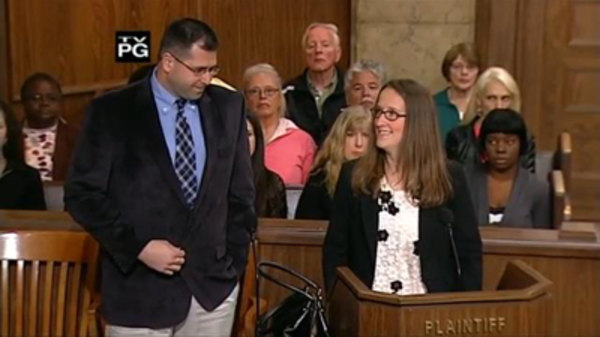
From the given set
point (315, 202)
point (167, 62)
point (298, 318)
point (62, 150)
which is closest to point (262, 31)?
point (62, 150)

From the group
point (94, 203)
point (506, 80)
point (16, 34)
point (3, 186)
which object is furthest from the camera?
point (16, 34)

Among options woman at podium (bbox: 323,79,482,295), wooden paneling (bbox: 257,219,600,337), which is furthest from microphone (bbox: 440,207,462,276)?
wooden paneling (bbox: 257,219,600,337)

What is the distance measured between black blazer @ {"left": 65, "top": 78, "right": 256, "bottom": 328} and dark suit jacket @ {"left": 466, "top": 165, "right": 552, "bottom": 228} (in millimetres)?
1575

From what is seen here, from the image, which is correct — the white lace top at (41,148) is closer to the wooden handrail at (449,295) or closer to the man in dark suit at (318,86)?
the man in dark suit at (318,86)

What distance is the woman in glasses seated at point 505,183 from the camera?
165 inches

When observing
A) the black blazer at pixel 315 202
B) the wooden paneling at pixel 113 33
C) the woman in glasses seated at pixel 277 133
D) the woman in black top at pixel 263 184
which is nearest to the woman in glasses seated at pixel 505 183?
the black blazer at pixel 315 202

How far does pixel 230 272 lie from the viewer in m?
2.87

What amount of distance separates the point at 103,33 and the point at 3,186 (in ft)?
9.00

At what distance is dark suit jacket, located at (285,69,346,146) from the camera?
18.2 feet

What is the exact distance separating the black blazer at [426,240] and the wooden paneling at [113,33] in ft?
11.6

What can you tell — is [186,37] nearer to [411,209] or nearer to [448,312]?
[411,209]

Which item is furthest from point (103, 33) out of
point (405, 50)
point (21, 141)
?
point (21, 141)

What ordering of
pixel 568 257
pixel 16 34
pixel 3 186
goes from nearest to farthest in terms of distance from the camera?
pixel 568 257 < pixel 3 186 < pixel 16 34

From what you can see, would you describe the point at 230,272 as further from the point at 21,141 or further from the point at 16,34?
the point at 16,34
